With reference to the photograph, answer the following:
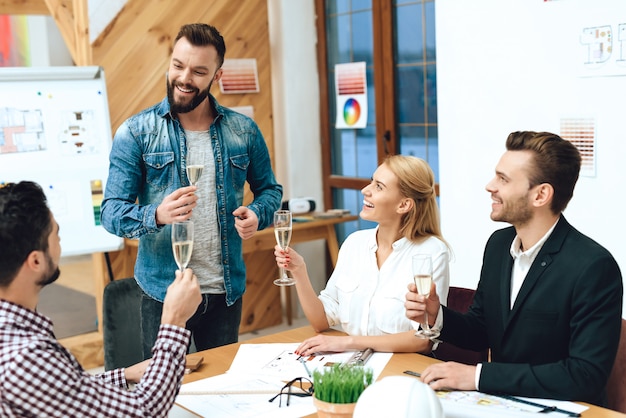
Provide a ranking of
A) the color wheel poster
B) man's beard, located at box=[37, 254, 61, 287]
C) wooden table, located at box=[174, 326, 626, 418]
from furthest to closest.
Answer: the color wheel poster, wooden table, located at box=[174, 326, 626, 418], man's beard, located at box=[37, 254, 61, 287]

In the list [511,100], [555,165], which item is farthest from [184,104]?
[511,100]

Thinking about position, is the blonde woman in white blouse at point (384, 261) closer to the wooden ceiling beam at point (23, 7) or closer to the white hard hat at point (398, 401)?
the white hard hat at point (398, 401)

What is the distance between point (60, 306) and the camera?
652 cm

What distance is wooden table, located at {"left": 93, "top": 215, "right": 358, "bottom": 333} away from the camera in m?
→ 4.83

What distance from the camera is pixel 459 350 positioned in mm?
2510

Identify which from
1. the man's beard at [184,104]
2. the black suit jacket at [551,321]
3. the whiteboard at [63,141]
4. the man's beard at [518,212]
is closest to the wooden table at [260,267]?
the whiteboard at [63,141]

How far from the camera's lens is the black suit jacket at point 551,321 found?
192 centimetres

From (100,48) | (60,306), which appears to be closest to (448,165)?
(100,48)

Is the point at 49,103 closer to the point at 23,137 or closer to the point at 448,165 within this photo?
the point at 23,137

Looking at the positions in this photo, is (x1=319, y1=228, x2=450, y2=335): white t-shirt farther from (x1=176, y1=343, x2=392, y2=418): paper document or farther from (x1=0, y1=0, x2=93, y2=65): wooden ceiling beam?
(x1=0, y1=0, x2=93, y2=65): wooden ceiling beam

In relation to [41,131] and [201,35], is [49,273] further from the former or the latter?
[41,131]

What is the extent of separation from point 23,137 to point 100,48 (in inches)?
32.0

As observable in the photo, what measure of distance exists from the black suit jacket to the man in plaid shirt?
801 mm

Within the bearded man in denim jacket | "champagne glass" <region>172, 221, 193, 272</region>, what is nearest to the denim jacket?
the bearded man in denim jacket
